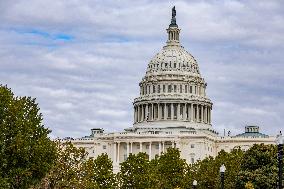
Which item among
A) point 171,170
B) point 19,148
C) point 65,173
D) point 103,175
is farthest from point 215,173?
point 19,148

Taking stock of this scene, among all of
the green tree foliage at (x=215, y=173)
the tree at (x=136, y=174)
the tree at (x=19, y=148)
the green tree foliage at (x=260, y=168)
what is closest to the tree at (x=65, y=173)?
the tree at (x=19, y=148)

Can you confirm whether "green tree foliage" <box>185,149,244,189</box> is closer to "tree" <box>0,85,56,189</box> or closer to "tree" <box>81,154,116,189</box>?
"tree" <box>81,154,116,189</box>

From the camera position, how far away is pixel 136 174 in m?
109

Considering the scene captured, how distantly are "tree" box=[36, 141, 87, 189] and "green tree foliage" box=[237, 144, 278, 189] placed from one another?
18.4m

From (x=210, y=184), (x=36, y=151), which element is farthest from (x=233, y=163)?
(x=36, y=151)

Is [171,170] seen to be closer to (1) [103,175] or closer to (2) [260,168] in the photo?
(1) [103,175]

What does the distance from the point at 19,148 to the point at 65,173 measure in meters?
8.22

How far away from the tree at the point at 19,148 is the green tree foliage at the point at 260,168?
23362mm

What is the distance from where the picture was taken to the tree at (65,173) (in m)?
72.4

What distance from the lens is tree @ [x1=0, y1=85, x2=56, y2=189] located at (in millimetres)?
69188

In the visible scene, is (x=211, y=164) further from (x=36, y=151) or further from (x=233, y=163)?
(x=36, y=151)

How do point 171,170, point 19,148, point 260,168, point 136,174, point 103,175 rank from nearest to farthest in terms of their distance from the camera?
point 19,148 → point 260,168 → point 103,175 → point 136,174 → point 171,170

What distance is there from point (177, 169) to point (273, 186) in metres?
40.6

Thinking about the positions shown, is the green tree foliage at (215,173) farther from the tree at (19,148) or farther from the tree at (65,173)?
the tree at (19,148)
